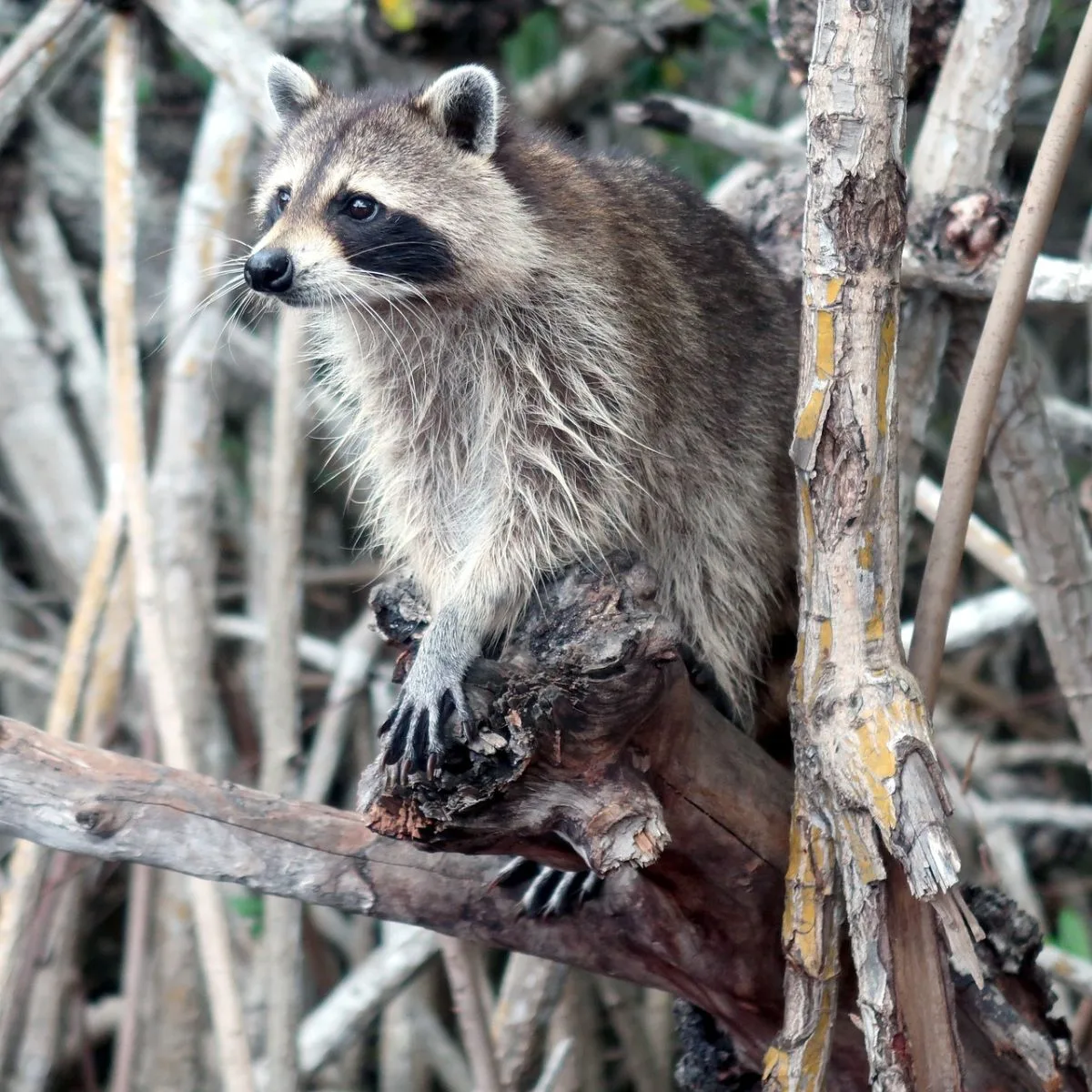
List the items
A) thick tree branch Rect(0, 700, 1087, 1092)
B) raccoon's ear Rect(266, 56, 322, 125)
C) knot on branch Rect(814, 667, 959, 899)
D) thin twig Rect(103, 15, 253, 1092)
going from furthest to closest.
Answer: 1. thin twig Rect(103, 15, 253, 1092)
2. raccoon's ear Rect(266, 56, 322, 125)
3. thick tree branch Rect(0, 700, 1087, 1092)
4. knot on branch Rect(814, 667, 959, 899)

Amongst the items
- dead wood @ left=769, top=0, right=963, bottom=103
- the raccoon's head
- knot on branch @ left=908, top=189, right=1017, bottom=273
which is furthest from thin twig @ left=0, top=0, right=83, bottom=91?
knot on branch @ left=908, top=189, right=1017, bottom=273

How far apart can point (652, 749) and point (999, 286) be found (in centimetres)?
66

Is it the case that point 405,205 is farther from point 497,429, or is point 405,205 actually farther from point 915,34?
point 915,34

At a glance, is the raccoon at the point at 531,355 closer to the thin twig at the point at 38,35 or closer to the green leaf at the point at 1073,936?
the thin twig at the point at 38,35

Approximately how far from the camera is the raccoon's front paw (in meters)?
1.56

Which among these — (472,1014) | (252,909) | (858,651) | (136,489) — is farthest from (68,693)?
(858,651)

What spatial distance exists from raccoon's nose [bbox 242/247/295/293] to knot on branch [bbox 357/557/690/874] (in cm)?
61

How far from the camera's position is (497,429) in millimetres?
2035

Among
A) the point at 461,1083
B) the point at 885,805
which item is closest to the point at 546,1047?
the point at 461,1083

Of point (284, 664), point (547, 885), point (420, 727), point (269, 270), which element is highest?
point (269, 270)

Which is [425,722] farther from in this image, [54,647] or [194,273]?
[54,647]

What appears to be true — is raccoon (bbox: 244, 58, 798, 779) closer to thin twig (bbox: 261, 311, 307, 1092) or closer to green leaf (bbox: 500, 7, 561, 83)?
thin twig (bbox: 261, 311, 307, 1092)

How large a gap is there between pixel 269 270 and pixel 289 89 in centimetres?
52

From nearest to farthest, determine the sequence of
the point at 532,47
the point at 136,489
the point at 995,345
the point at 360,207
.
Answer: the point at 995,345, the point at 360,207, the point at 136,489, the point at 532,47
